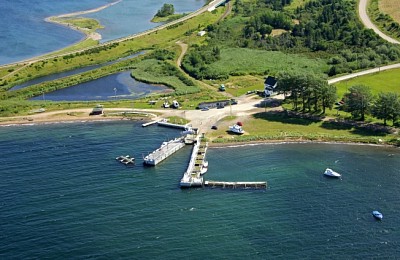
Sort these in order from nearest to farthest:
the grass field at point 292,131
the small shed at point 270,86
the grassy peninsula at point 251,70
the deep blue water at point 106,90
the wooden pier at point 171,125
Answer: the grass field at point 292,131
the grassy peninsula at point 251,70
the wooden pier at point 171,125
the small shed at point 270,86
the deep blue water at point 106,90

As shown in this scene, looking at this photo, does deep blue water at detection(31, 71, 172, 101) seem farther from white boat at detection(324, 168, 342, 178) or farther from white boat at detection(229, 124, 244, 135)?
white boat at detection(324, 168, 342, 178)

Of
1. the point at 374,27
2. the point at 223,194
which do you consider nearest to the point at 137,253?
the point at 223,194

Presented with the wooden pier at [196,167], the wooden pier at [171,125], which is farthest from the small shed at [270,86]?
the wooden pier at [196,167]

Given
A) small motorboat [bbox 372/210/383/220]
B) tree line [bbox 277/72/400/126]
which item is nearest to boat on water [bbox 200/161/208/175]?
small motorboat [bbox 372/210/383/220]

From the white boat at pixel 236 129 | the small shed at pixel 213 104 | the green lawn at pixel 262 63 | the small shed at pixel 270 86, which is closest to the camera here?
the white boat at pixel 236 129

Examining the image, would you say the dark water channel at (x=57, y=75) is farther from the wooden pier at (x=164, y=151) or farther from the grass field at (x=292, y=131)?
the grass field at (x=292, y=131)

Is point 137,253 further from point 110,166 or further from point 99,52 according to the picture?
point 99,52
